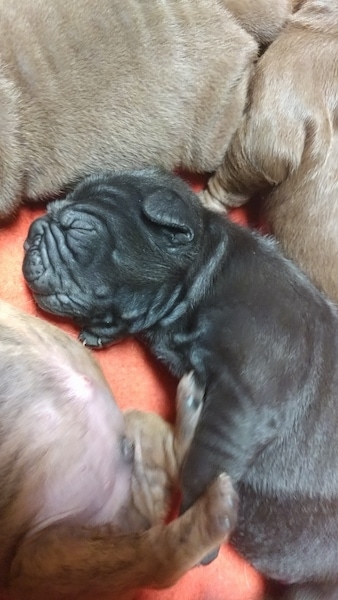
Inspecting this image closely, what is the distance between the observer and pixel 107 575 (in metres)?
1.43

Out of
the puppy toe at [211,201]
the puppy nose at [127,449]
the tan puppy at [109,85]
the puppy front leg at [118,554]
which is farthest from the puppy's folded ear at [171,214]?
the puppy front leg at [118,554]

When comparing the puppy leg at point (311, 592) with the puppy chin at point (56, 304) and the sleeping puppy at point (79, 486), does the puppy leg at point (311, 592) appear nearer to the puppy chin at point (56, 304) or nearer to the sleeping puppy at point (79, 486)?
the sleeping puppy at point (79, 486)

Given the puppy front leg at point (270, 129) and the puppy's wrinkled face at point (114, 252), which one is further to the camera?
the puppy front leg at point (270, 129)

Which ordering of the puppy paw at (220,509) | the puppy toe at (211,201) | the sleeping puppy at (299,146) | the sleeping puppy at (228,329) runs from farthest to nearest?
the puppy toe at (211,201), the sleeping puppy at (299,146), the sleeping puppy at (228,329), the puppy paw at (220,509)

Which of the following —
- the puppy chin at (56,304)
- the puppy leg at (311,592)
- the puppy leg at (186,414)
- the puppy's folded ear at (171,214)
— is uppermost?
the puppy's folded ear at (171,214)

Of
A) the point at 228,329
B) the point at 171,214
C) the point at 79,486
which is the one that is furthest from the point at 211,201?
the point at 79,486

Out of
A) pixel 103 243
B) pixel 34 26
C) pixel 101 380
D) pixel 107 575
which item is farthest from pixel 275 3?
pixel 107 575

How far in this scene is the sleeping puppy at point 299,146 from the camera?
6.31 feet

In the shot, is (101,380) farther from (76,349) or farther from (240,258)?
(240,258)

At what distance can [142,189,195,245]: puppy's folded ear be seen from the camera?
1.74m

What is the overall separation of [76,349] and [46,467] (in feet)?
0.91

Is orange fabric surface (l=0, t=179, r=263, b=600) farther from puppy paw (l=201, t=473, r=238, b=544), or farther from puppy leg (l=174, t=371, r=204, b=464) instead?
puppy paw (l=201, t=473, r=238, b=544)

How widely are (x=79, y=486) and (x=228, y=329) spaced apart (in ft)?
1.51

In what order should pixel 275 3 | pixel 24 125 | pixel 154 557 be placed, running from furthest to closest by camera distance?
pixel 275 3 < pixel 24 125 < pixel 154 557
